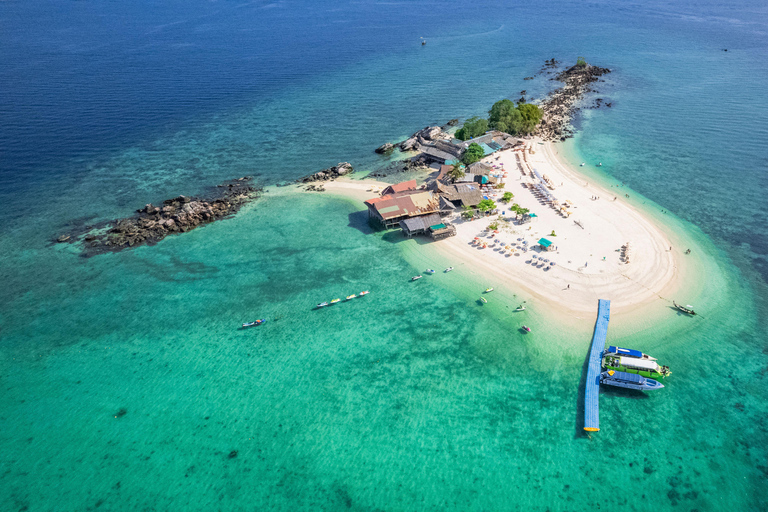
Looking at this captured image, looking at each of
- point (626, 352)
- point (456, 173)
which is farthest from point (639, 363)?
point (456, 173)

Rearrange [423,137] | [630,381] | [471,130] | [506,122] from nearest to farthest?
[630,381]
[471,130]
[506,122]
[423,137]

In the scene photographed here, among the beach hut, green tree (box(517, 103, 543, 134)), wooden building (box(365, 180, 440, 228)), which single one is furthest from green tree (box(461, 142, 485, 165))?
the beach hut

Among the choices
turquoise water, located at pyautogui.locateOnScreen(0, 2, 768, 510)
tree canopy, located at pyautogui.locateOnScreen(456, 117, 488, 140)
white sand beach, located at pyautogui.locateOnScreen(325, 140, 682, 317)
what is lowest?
turquoise water, located at pyautogui.locateOnScreen(0, 2, 768, 510)

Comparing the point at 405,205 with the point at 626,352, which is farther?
the point at 405,205

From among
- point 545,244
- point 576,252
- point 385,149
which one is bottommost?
point 576,252

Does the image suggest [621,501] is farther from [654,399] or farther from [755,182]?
[755,182]

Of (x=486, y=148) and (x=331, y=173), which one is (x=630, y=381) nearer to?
(x=486, y=148)

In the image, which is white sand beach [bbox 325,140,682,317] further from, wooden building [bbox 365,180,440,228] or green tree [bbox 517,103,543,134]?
green tree [bbox 517,103,543,134]
